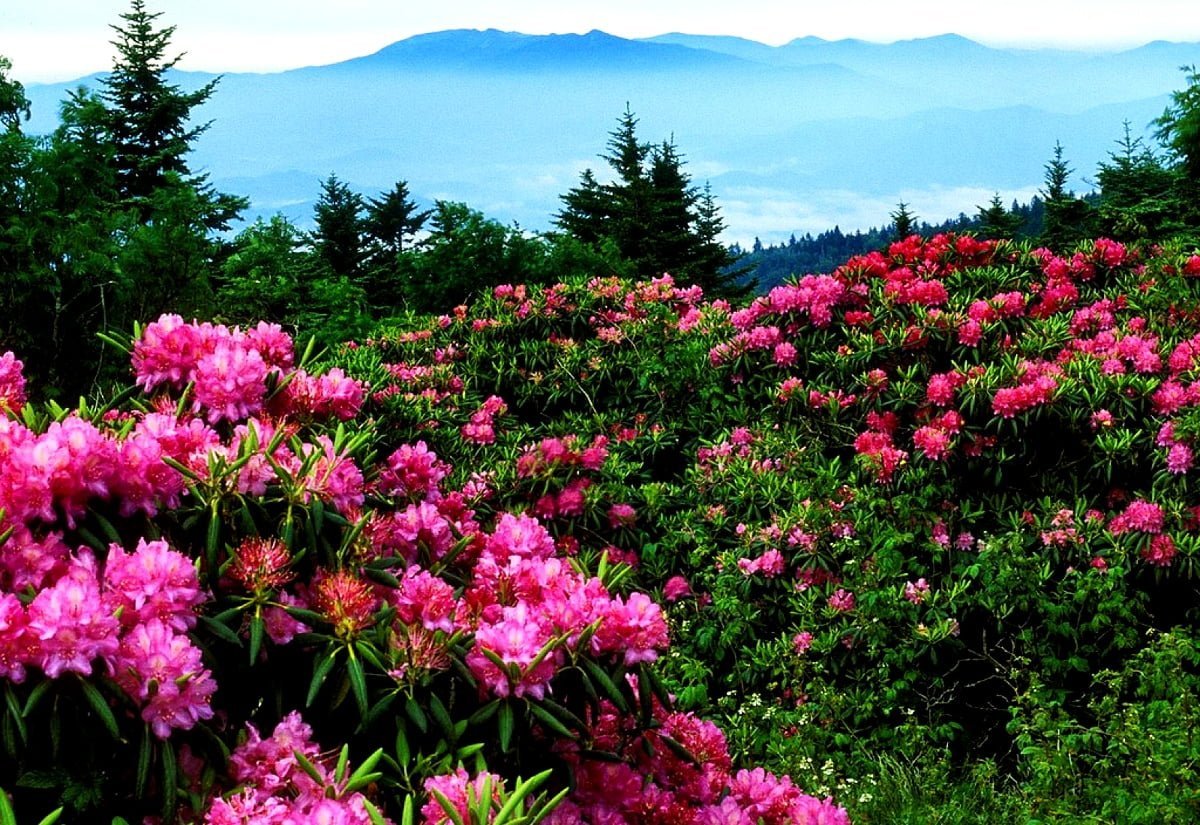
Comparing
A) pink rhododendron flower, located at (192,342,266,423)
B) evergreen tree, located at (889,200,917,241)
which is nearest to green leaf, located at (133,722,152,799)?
pink rhododendron flower, located at (192,342,266,423)

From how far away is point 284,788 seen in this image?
1818mm

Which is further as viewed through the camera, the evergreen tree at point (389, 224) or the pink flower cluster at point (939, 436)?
the evergreen tree at point (389, 224)

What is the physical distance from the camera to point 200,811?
1.76 m

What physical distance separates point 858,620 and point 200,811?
3351mm

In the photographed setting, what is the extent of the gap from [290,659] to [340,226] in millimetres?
29945

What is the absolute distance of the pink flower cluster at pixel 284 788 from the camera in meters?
1.65

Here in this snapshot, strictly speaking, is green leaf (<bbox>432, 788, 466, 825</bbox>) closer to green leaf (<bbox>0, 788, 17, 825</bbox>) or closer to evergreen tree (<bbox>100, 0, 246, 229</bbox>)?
green leaf (<bbox>0, 788, 17, 825</bbox>)

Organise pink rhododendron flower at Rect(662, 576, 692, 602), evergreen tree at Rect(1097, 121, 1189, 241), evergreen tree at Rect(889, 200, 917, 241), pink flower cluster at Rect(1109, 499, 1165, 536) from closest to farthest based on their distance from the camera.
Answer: pink flower cluster at Rect(1109, 499, 1165, 536) < pink rhododendron flower at Rect(662, 576, 692, 602) < evergreen tree at Rect(1097, 121, 1189, 241) < evergreen tree at Rect(889, 200, 917, 241)

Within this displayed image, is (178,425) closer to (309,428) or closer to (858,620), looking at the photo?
(309,428)

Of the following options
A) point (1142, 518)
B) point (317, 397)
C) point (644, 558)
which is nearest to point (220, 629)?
point (317, 397)

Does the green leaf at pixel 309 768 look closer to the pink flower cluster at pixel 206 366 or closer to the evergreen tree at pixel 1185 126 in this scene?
the pink flower cluster at pixel 206 366

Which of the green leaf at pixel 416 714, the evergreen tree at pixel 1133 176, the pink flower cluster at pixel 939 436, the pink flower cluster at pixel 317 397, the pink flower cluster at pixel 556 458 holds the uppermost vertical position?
the evergreen tree at pixel 1133 176

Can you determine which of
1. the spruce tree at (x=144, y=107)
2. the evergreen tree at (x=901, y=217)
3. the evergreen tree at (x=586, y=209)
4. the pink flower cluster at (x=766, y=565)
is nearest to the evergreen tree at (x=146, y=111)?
the spruce tree at (x=144, y=107)

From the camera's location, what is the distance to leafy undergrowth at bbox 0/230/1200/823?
1.82 m
